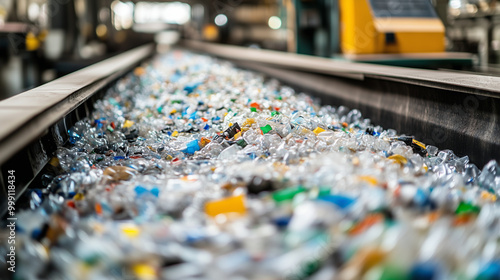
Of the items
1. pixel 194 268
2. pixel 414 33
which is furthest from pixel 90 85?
pixel 414 33

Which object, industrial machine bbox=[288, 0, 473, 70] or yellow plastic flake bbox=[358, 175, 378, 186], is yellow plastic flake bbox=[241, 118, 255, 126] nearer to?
yellow plastic flake bbox=[358, 175, 378, 186]

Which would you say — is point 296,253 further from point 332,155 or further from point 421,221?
point 332,155

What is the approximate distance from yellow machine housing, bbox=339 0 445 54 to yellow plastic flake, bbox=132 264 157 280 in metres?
5.19

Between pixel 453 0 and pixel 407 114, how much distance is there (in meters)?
7.56

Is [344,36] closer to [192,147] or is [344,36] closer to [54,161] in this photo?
[192,147]

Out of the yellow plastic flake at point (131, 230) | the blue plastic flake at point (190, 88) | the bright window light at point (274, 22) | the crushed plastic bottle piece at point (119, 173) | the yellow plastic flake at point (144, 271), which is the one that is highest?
the bright window light at point (274, 22)

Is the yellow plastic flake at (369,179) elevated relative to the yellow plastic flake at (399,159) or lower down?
elevated

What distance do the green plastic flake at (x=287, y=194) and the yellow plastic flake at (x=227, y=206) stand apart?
0.09 metres

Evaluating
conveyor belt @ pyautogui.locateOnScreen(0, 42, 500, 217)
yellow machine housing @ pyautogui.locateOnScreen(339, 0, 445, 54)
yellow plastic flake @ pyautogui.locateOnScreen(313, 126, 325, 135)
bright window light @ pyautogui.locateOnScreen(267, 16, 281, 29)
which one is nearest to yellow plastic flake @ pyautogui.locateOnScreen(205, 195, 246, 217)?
conveyor belt @ pyautogui.locateOnScreen(0, 42, 500, 217)

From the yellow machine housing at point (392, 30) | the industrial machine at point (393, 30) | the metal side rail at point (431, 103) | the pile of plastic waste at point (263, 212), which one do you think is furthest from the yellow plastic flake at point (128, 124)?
the yellow machine housing at point (392, 30)

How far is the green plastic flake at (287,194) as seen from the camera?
1.11 m

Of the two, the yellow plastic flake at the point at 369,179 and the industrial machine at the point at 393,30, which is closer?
the yellow plastic flake at the point at 369,179

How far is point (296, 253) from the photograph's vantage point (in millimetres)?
871

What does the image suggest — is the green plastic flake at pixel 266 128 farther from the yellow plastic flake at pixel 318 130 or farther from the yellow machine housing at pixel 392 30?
the yellow machine housing at pixel 392 30
